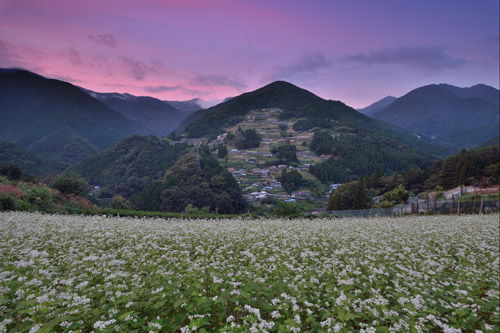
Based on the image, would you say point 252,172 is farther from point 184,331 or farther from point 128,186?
point 184,331

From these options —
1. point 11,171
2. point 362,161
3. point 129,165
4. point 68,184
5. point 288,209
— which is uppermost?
point 362,161

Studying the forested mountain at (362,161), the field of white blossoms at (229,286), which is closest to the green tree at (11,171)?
the field of white blossoms at (229,286)

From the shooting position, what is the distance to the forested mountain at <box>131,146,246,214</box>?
72438 millimetres

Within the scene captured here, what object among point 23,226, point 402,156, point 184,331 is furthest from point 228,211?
point 402,156

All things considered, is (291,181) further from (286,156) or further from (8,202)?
(8,202)

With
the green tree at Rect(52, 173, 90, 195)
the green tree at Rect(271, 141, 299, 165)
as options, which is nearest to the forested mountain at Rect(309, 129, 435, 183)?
the green tree at Rect(271, 141, 299, 165)

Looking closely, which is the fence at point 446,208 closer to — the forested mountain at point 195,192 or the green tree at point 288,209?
the green tree at point 288,209

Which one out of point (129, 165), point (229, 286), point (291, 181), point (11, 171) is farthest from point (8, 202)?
point (129, 165)

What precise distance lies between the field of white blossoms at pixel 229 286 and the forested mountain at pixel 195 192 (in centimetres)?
5527

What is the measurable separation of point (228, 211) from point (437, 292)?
3202 inches

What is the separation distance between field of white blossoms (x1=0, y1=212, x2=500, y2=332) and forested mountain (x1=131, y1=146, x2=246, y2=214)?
55272 mm

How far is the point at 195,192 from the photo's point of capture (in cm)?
8569

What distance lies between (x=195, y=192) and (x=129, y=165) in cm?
8741

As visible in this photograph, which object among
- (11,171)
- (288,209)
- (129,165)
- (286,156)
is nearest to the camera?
(288,209)
